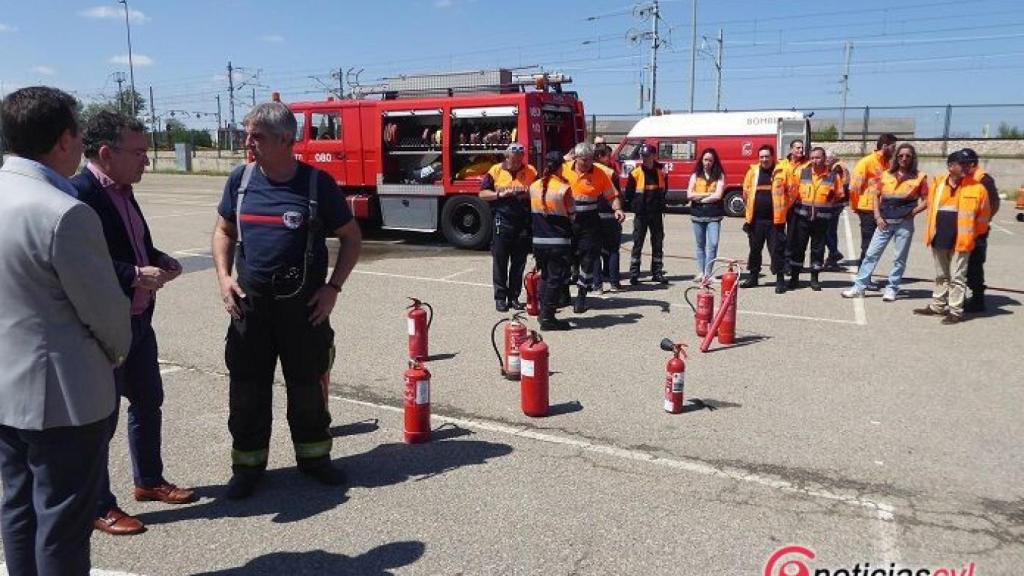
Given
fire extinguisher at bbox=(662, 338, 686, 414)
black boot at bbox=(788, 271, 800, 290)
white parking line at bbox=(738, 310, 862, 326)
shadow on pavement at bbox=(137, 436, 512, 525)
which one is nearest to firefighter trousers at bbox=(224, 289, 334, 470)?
shadow on pavement at bbox=(137, 436, 512, 525)

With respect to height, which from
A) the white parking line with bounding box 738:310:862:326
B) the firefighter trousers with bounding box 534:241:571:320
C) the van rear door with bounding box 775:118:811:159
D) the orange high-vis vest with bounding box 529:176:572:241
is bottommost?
the white parking line with bounding box 738:310:862:326

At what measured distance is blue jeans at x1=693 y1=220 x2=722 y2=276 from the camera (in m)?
9.60

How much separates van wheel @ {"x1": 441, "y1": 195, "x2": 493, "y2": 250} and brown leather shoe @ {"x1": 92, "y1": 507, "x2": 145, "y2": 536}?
9.73 meters

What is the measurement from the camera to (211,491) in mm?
4129

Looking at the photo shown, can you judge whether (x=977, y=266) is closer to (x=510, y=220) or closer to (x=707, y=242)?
(x=707, y=242)

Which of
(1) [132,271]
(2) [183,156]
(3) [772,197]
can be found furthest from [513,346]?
(2) [183,156]

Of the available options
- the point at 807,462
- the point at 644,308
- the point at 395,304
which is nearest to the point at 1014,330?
the point at 644,308

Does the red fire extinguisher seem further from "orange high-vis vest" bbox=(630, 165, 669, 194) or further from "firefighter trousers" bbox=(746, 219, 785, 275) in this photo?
"orange high-vis vest" bbox=(630, 165, 669, 194)

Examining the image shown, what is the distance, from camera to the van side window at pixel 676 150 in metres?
20.5

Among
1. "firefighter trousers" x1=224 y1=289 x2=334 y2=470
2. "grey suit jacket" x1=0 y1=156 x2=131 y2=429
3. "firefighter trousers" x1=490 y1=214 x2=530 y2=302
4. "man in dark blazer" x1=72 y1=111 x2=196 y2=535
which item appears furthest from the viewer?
"firefighter trousers" x1=490 y1=214 x2=530 y2=302

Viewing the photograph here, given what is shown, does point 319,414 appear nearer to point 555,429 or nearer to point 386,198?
point 555,429

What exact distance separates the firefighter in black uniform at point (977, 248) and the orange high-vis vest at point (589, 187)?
3755mm

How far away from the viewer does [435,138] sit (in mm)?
13367

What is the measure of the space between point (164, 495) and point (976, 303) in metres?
8.48
